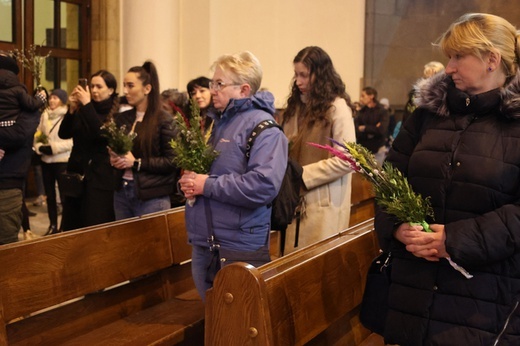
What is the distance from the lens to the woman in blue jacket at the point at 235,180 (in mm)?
3184

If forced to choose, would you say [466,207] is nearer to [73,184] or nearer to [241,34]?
[73,184]

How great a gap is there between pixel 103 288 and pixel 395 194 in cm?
195

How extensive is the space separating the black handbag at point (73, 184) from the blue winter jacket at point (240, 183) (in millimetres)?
2285

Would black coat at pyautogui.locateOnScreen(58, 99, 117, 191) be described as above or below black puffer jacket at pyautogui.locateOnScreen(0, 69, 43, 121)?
below

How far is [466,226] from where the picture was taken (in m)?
2.26

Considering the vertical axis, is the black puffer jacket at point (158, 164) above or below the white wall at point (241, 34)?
below

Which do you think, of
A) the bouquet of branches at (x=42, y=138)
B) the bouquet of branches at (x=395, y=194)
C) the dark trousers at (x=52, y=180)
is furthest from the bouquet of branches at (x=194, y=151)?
the bouquet of branches at (x=42, y=138)

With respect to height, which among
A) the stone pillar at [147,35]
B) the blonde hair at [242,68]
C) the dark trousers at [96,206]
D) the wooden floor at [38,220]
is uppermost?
the stone pillar at [147,35]

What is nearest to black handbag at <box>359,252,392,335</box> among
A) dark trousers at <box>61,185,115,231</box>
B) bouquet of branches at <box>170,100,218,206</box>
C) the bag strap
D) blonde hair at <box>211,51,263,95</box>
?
the bag strap

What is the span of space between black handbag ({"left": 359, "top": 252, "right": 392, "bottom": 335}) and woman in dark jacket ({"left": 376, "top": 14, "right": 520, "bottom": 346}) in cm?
11

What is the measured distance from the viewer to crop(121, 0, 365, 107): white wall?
10.5 metres

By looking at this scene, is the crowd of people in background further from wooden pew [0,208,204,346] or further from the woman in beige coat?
wooden pew [0,208,204,346]

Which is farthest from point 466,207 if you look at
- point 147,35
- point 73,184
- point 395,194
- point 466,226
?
point 147,35

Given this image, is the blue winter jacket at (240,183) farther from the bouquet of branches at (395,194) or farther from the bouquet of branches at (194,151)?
the bouquet of branches at (395,194)
